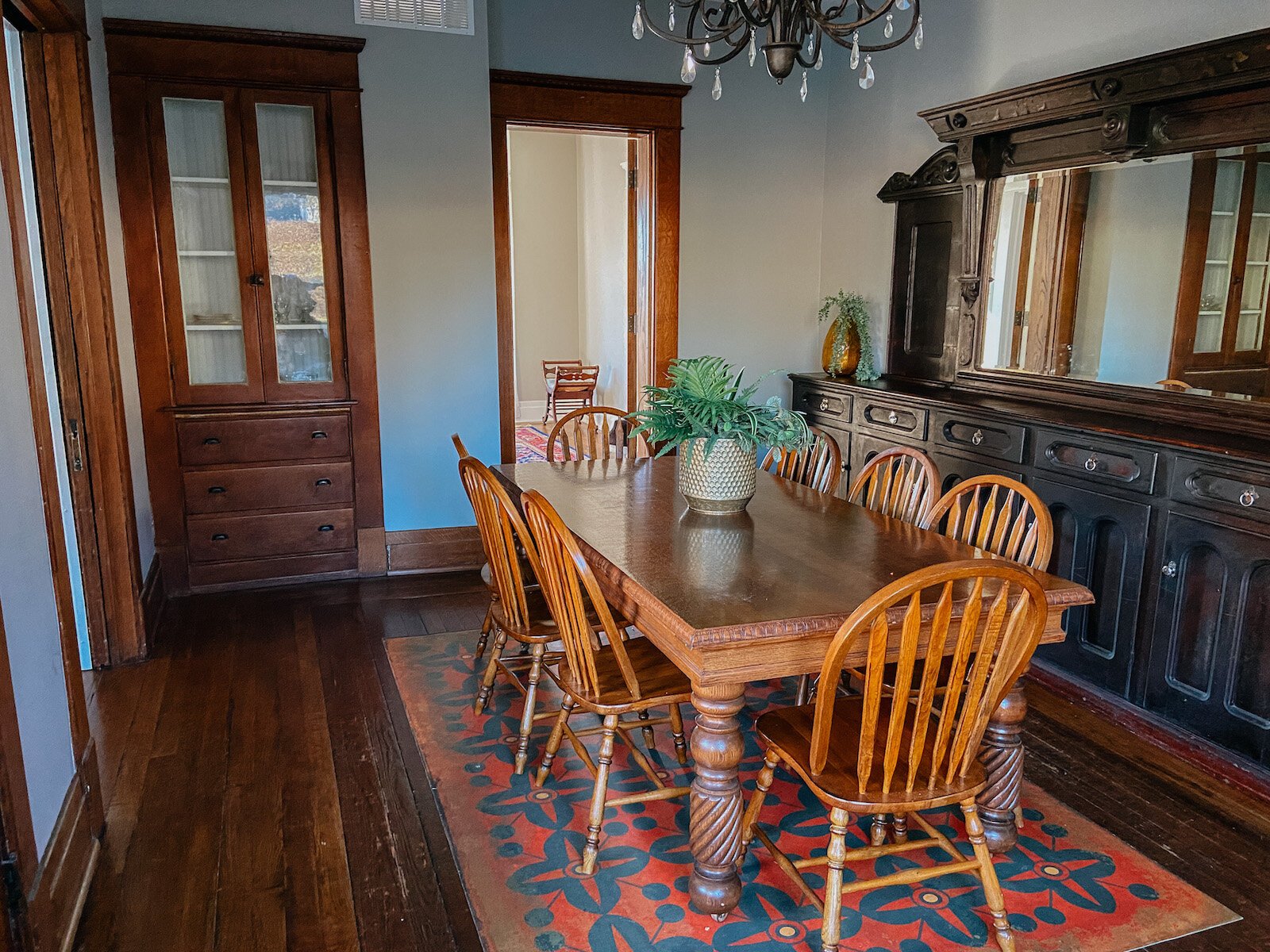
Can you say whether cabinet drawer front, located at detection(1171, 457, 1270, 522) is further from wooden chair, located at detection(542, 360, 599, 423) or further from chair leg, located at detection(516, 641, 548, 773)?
wooden chair, located at detection(542, 360, 599, 423)

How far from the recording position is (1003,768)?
85.2 inches

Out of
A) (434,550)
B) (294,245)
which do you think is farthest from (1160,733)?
(294,245)

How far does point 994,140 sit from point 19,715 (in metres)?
3.87

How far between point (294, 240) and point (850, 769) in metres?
3.44

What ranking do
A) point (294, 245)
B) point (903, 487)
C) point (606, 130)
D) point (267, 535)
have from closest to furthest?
point (903, 487)
point (294, 245)
point (267, 535)
point (606, 130)

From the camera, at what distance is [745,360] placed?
207 inches

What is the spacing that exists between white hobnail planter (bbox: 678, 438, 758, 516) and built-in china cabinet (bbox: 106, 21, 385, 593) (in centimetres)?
222

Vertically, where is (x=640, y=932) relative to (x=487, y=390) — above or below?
below

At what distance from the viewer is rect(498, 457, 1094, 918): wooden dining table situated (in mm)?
1833

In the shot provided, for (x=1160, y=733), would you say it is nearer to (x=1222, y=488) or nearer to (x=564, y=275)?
(x=1222, y=488)

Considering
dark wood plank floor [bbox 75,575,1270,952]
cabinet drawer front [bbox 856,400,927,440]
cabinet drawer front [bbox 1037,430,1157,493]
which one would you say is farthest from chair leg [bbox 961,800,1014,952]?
cabinet drawer front [bbox 856,400,927,440]

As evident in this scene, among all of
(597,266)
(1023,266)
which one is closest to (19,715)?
(1023,266)

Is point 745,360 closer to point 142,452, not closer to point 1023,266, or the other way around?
point 1023,266

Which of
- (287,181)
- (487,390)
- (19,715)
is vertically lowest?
(19,715)
